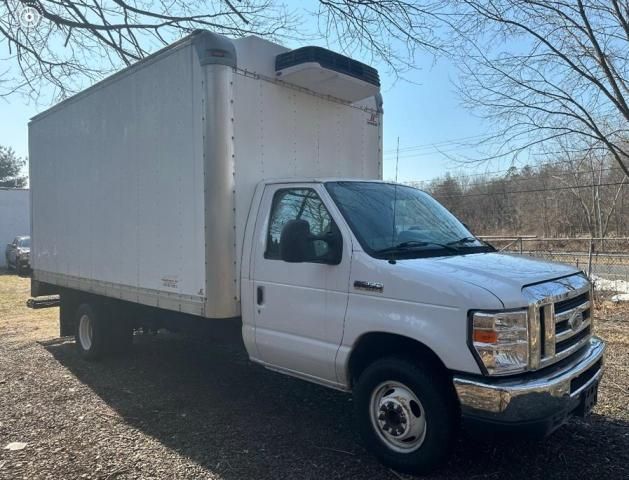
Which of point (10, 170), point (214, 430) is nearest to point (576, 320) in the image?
point (214, 430)

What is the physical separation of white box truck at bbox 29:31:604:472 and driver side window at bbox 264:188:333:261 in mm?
15

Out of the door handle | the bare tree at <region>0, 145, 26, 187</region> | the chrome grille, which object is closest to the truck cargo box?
the door handle

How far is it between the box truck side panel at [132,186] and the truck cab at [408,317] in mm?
763

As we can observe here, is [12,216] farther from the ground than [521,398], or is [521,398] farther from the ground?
[12,216]

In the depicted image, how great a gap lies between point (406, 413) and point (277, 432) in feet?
4.60

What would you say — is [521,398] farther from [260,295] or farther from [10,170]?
[10,170]

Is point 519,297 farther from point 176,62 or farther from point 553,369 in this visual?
point 176,62

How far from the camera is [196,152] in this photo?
4.91 m

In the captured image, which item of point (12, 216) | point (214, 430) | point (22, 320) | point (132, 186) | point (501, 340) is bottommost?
point (22, 320)

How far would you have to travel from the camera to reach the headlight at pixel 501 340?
3268mm

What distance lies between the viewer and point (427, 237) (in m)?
4.40

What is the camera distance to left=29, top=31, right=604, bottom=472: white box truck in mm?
3424

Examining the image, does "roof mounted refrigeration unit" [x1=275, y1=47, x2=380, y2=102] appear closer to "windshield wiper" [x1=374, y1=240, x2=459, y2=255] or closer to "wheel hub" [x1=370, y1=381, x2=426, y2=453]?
"windshield wiper" [x1=374, y1=240, x2=459, y2=255]

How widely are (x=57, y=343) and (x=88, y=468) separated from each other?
518cm
